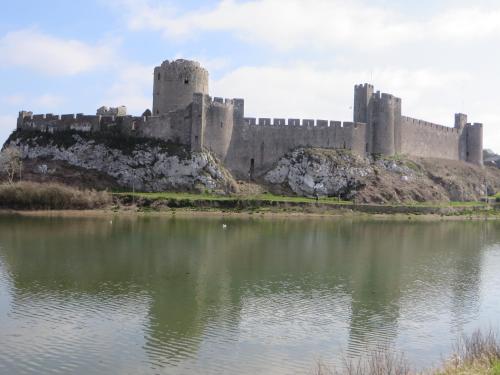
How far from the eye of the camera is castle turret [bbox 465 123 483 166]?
60438 millimetres

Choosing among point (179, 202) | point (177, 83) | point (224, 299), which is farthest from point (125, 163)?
point (224, 299)

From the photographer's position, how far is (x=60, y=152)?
42.2m

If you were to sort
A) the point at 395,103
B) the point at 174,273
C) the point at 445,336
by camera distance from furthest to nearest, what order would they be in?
the point at 395,103 < the point at 174,273 < the point at 445,336

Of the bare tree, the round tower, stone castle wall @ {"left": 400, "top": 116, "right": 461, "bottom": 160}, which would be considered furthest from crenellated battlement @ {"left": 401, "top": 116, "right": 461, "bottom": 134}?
the bare tree

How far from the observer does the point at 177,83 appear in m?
45.1

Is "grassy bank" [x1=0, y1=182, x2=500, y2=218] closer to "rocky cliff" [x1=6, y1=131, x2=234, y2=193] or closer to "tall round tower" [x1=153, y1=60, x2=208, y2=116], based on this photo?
"rocky cliff" [x1=6, y1=131, x2=234, y2=193]

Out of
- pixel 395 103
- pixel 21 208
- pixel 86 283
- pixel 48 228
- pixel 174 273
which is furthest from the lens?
pixel 395 103

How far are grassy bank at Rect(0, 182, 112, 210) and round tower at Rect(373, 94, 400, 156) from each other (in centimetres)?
2261

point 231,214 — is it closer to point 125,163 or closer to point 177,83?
point 125,163

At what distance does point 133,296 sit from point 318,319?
4605 millimetres

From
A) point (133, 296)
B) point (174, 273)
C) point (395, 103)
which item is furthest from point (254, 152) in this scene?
point (133, 296)

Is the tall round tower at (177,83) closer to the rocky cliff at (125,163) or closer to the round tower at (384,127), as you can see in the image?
the rocky cliff at (125,163)

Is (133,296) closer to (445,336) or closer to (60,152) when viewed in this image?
(445,336)

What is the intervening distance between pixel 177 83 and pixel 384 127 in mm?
16432
